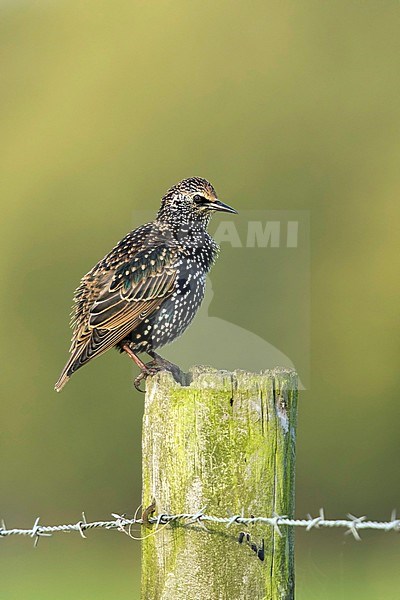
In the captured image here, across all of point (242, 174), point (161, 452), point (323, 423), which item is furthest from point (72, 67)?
point (161, 452)

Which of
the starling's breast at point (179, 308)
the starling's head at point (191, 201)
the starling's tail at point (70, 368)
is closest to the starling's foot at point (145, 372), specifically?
the starling's breast at point (179, 308)

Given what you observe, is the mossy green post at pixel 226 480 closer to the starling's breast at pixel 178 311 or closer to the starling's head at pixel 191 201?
the starling's breast at pixel 178 311

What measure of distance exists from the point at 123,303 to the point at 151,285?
17cm

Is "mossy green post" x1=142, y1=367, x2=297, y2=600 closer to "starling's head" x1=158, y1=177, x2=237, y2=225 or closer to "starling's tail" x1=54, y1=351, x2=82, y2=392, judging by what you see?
"starling's tail" x1=54, y1=351, x2=82, y2=392

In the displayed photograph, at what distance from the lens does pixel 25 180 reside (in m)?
21.4

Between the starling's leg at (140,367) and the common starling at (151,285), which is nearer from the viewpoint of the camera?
the starling's leg at (140,367)

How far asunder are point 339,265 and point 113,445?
439 cm

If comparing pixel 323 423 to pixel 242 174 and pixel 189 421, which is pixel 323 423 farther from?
pixel 189 421

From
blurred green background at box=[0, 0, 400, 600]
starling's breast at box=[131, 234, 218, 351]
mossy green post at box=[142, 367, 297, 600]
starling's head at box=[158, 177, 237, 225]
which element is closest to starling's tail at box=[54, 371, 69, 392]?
starling's breast at box=[131, 234, 218, 351]

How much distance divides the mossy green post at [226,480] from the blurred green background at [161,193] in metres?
9.45

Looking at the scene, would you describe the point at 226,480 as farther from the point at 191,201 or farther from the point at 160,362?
the point at 191,201

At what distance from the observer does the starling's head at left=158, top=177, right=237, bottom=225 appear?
6.44 metres

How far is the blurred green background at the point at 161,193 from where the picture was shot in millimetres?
17812

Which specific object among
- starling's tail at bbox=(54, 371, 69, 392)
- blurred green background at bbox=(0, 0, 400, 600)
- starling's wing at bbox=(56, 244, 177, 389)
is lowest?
starling's tail at bbox=(54, 371, 69, 392)
